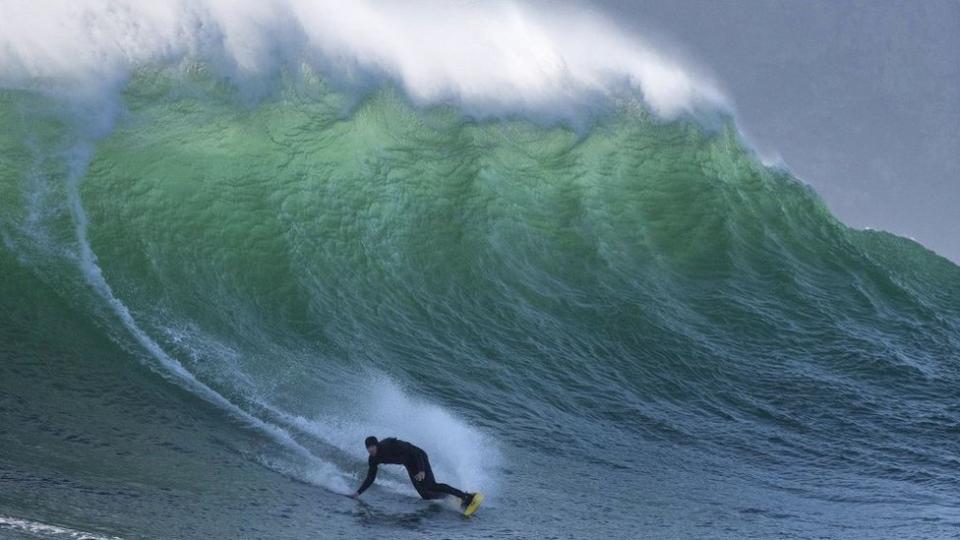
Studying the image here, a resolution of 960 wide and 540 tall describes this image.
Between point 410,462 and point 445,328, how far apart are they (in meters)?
3.72

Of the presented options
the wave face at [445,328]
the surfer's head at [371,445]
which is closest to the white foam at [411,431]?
the wave face at [445,328]

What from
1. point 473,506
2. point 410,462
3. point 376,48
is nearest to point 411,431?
point 410,462

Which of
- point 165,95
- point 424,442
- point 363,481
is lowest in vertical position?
point 363,481

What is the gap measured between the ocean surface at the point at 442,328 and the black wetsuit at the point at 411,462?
0.47 feet

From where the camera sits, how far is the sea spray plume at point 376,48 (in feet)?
49.0

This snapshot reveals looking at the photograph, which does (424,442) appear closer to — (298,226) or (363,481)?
(363,481)

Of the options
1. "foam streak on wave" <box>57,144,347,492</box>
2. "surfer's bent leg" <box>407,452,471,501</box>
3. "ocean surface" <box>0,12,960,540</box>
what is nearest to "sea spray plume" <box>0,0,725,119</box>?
"ocean surface" <box>0,12,960,540</box>

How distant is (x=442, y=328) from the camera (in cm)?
1216

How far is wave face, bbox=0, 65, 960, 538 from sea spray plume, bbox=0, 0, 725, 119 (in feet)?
1.59

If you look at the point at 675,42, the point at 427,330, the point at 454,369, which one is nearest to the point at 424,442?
the point at 454,369

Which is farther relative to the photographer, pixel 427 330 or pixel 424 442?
pixel 427 330

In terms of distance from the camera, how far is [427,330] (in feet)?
39.5

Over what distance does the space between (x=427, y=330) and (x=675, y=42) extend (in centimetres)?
923

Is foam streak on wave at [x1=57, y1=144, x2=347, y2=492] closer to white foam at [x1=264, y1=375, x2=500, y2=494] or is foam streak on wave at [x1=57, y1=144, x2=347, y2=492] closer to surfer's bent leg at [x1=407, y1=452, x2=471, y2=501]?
white foam at [x1=264, y1=375, x2=500, y2=494]
